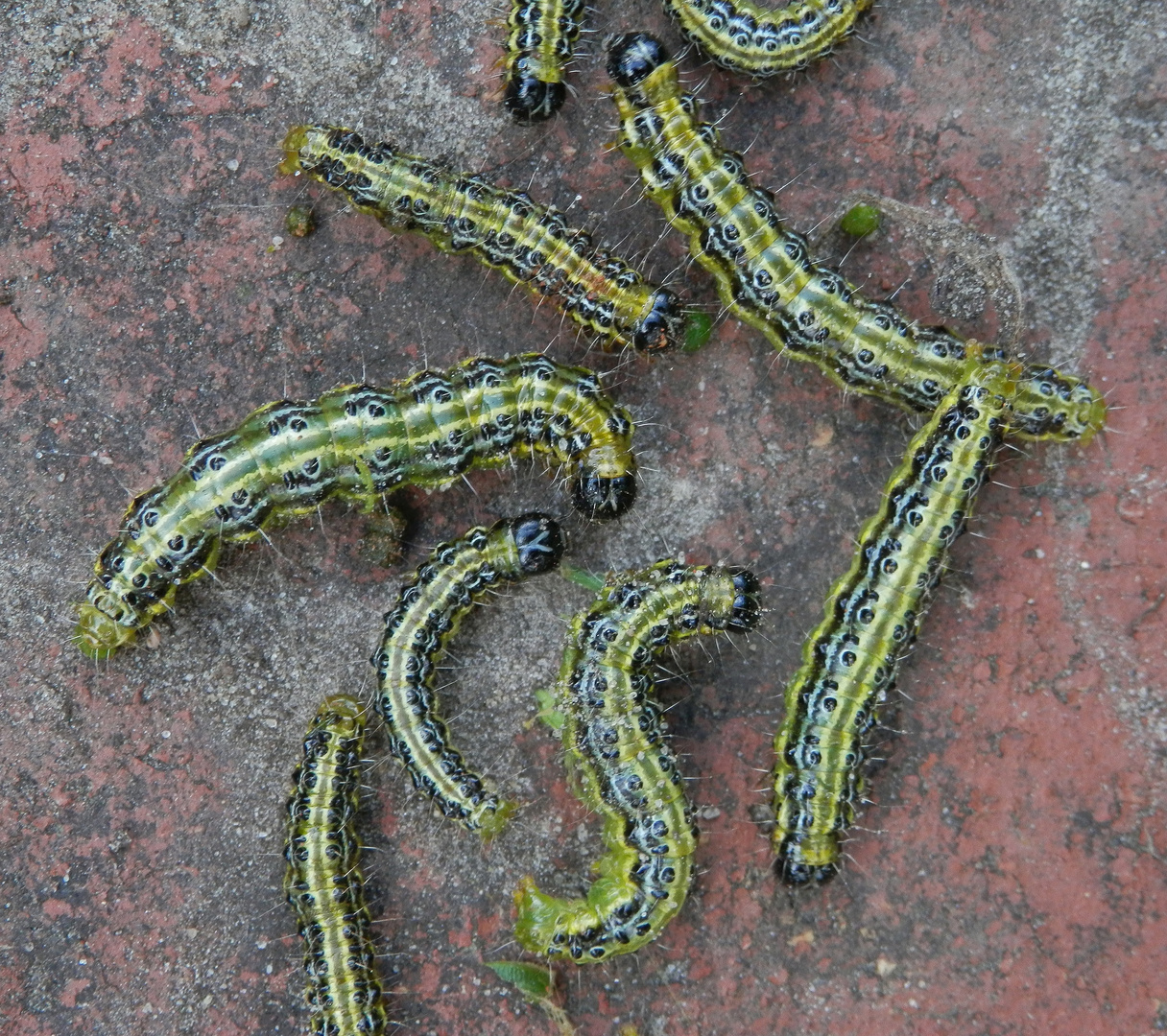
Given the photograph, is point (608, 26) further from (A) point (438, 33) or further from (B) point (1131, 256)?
(B) point (1131, 256)

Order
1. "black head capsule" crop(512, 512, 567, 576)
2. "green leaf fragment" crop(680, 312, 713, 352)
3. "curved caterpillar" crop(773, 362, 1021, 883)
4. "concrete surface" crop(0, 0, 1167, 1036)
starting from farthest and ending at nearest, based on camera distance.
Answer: "green leaf fragment" crop(680, 312, 713, 352), "concrete surface" crop(0, 0, 1167, 1036), "black head capsule" crop(512, 512, 567, 576), "curved caterpillar" crop(773, 362, 1021, 883)

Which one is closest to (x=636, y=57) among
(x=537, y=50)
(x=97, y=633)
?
(x=537, y=50)

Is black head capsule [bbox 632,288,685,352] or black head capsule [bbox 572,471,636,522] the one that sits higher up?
black head capsule [bbox 632,288,685,352]

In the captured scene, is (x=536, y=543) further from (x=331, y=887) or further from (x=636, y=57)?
(x=636, y=57)

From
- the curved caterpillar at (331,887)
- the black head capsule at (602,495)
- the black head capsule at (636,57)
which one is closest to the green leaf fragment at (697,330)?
the black head capsule at (602,495)

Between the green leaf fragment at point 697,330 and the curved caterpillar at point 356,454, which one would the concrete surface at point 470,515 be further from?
the curved caterpillar at point 356,454

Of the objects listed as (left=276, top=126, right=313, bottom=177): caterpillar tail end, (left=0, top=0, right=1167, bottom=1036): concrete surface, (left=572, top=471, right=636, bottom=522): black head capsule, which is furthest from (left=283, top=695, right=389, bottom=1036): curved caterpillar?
(left=276, top=126, right=313, bottom=177): caterpillar tail end

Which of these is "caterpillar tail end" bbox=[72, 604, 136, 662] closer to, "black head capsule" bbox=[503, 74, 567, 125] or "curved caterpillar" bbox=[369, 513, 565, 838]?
"curved caterpillar" bbox=[369, 513, 565, 838]

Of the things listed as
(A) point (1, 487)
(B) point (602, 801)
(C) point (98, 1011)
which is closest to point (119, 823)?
(C) point (98, 1011)
